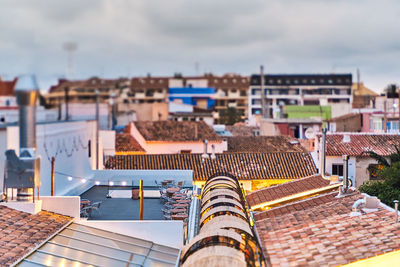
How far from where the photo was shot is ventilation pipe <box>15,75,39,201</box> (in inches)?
365

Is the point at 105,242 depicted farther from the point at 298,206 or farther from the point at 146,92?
the point at 146,92

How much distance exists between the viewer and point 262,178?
25422 mm

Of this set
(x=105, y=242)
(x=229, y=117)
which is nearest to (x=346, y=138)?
(x=105, y=242)

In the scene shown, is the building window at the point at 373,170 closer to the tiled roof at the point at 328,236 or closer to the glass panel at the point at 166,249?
the tiled roof at the point at 328,236

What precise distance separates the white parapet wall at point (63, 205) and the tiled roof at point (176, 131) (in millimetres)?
21713

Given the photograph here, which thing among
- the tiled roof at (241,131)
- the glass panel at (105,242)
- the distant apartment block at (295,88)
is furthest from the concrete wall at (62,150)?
the distant apartment block at (295,88)

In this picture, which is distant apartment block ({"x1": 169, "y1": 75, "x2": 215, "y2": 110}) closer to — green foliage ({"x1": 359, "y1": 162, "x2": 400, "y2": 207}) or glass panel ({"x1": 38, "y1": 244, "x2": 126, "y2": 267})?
green foliage ({"x1": 359, "y1": 162, "x2": 400, "y2": 207})

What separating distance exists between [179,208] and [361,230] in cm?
456

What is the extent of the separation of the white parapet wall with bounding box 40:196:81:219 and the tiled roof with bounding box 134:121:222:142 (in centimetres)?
2171

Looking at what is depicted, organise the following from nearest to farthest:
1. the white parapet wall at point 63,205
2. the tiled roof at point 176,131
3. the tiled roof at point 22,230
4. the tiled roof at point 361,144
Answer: the tiled roof at point 22,230 < the white parapet wall at point 63,205 < the tiled roof at point 361,144 < the tiled roof at point 176,131

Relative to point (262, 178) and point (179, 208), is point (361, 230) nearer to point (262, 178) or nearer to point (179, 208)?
point (179, 208)

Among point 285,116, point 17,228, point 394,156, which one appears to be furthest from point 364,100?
point 17,228

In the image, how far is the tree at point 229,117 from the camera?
71.8 metres

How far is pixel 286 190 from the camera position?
63.2 feet
